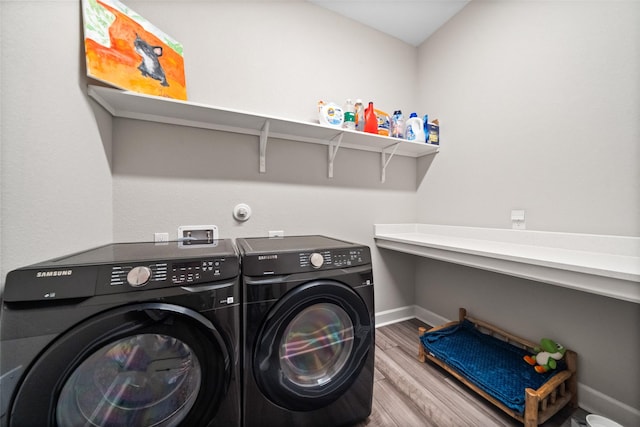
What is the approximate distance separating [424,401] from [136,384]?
135cm

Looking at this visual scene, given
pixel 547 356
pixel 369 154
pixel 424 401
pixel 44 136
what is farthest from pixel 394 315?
pixel 44 136

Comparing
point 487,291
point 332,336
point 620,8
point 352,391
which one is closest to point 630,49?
point 620,8

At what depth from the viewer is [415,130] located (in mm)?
1962

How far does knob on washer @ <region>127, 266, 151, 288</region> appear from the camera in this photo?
716mm

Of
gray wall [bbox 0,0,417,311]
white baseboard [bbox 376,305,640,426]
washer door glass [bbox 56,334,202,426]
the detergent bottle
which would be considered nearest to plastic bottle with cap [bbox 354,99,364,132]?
the detergent bottle

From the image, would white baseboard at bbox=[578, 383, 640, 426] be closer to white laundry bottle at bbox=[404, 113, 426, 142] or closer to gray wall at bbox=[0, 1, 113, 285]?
white laundry bottle at bbox=[404, 113, 426, 142]

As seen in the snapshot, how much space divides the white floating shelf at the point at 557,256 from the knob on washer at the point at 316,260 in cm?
90

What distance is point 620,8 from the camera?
Result: 1107mm

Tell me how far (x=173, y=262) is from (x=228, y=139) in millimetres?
1006

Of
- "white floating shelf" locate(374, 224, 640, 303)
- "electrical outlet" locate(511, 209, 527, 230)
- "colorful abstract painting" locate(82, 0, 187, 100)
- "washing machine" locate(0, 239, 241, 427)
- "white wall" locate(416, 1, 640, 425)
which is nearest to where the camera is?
"washing machine" locate(0, 239, 241, 427)

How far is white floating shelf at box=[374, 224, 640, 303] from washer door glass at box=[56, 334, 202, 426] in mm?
1450

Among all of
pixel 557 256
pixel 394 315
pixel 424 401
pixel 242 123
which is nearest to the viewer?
pixel 557 256

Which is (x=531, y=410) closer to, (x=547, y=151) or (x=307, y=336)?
(x=307, y=336)

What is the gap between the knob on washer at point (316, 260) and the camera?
99cm
